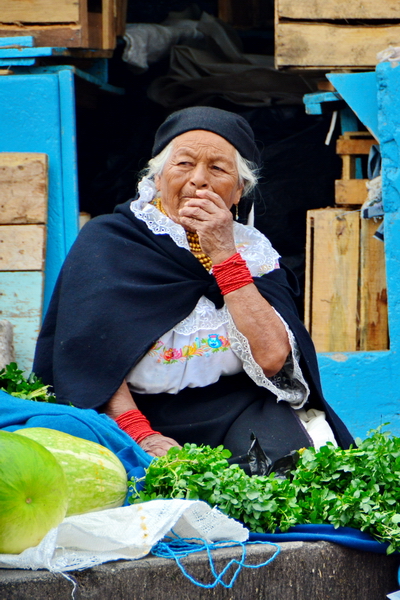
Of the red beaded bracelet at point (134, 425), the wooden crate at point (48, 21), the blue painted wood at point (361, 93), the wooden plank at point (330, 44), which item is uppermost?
the wooden crate at point (48, 21)

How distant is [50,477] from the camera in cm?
181

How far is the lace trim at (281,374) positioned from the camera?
9.43 ft

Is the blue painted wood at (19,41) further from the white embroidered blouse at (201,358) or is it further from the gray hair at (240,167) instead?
the white embroidered blouse at (201,358)

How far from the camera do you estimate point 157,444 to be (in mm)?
2697

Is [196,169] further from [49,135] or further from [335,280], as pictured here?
[335,280]

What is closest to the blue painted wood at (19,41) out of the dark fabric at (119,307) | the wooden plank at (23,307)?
the wooden plank at (23,307)

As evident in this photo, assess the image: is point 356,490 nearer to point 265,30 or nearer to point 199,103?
point 199,103

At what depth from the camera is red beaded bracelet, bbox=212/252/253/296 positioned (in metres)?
2.82

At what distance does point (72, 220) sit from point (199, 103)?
163 cm

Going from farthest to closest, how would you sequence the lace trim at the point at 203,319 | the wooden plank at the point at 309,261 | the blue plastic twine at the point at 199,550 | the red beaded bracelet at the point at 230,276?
the wooden plank at the point at 309,261, the lace trim at the point at 203,319, the red beaded bracelet at the point at 230,276, the blue plastic twine at the point at 199,550

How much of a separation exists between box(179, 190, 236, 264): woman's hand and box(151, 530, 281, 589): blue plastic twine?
1164 millimetres

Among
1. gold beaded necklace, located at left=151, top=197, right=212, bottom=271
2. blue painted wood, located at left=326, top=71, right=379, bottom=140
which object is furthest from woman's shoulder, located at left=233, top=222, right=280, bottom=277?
blue painted wood, located at left=326, top=71, right=379, bottom=140

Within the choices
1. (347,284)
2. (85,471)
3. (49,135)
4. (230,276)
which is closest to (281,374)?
(230,276)

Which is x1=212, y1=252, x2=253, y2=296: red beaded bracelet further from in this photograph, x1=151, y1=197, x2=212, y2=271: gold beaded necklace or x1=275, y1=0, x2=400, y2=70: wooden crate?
x1=275, y1=0, x2=400, y2=70: wooden crate
